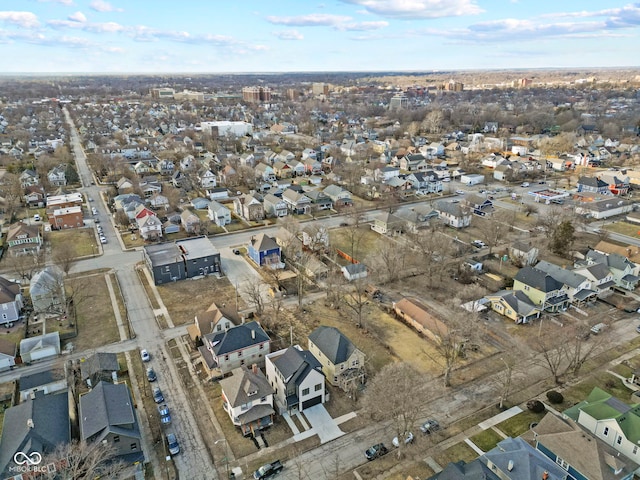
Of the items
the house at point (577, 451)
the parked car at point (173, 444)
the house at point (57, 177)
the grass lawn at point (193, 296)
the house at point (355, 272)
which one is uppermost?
the house at point (57, 177)

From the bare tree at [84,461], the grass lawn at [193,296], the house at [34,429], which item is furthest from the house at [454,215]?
the house at [34,429]

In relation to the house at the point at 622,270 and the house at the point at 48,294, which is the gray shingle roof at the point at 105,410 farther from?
the house at the point at 622,270

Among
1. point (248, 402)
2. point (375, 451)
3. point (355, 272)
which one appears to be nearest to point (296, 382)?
point (248, 402)

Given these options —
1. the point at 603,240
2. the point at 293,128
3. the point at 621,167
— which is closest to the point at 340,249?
the point at 603,240

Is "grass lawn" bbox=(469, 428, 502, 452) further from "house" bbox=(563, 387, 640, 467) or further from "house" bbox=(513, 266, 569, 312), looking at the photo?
"house" bbox=(513, 266, 569, 312)

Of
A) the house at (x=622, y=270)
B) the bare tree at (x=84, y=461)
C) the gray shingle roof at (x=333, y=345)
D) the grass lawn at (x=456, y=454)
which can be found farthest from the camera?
the house at (x=622, y=270)

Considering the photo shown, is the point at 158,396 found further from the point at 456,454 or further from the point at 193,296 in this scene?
the point at 456,454
